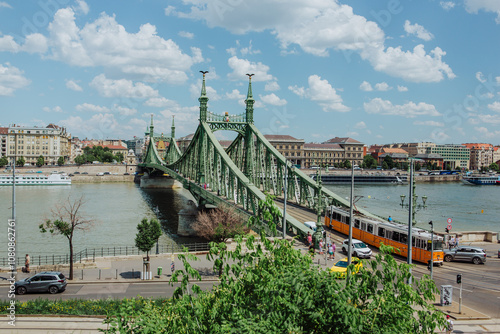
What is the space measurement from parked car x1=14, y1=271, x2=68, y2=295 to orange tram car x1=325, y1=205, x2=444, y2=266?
1779 cm

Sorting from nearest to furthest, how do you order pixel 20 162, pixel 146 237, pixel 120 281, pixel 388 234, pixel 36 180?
pixel 120 281, pixel 146 237, pixel 388 234, pixel 36 180, pixel 20 162

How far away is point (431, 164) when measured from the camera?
19562 centimetres

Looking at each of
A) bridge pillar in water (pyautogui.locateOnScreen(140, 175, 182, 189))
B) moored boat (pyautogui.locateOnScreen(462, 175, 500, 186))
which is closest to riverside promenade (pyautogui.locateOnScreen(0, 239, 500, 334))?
bridge pillar in water (pyautogui.locateOnScreen(140, 175, 182, 189))

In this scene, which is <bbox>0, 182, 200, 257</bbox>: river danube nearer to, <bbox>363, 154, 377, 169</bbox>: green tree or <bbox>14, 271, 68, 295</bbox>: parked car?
<bbox>14, 271, 68, 295</bbox>: parked car

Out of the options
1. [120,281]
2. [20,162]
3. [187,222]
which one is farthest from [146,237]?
[20,162]

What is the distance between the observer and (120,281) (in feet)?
78.9

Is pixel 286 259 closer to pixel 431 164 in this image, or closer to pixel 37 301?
pixel 37 301

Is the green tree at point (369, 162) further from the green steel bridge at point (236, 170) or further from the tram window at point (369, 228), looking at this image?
the tram window at point (369, 228)

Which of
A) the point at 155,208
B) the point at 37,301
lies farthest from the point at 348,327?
the point at 155,208

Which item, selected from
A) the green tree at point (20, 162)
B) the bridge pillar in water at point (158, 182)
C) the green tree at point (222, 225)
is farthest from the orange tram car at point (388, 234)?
the green tree at point (20, 162)

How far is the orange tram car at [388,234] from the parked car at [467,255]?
203cm

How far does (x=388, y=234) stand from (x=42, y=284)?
22.1 meters

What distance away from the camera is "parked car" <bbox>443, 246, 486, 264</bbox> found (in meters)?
27.9

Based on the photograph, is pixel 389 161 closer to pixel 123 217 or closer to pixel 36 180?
pixel 36 180
